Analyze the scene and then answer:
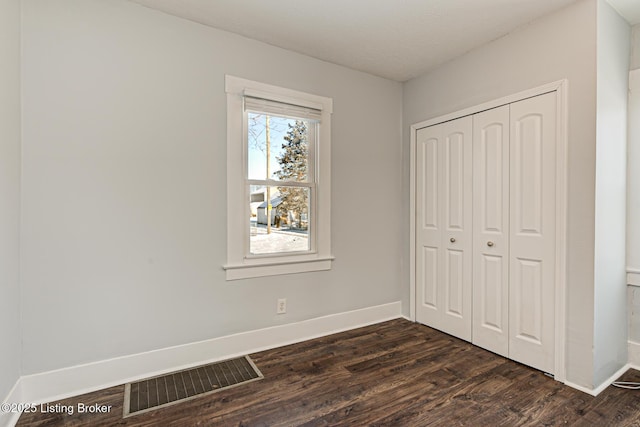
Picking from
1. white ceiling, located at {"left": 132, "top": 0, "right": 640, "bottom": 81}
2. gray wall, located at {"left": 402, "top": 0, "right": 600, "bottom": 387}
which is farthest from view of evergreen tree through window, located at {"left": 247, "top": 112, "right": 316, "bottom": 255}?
gray wall, located at {"left": 402, "top": 0, "right": 600, "bottom": 387}

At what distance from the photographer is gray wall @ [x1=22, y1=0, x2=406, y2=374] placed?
1984mm

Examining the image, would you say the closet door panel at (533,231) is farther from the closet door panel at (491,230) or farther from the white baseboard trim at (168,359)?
the white baseboard trim at (168,359)

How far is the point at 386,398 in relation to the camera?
80.6 inches

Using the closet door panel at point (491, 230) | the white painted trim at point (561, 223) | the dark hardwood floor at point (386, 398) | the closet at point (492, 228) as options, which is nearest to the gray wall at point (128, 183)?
the dark hardwood floor at point (386, 398)

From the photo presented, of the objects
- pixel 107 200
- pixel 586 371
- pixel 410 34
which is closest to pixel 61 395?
pixel 107 200

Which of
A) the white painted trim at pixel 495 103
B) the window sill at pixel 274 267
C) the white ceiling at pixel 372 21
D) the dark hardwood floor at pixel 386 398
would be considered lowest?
the dark hardwood floor at pixel 386 398

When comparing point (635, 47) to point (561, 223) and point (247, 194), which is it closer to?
point (561, 223)

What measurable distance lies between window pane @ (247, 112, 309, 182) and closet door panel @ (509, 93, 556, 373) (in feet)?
5.67

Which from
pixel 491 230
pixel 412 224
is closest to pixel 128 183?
pixel 412 224

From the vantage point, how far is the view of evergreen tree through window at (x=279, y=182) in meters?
2.76

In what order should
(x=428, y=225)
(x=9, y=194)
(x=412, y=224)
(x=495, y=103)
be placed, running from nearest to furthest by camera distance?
(x=9, y=194)
(x=495, y=103)
(x=428, y=225)
(x=412, y=224)

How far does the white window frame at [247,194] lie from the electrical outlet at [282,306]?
0.25 metres

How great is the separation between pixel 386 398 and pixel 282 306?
1.14 metres

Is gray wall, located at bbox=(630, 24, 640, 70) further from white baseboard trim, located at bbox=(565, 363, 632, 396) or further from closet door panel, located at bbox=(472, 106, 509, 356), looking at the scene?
white baseboard trim, located at bbox=(565, 363, 632, 396)
